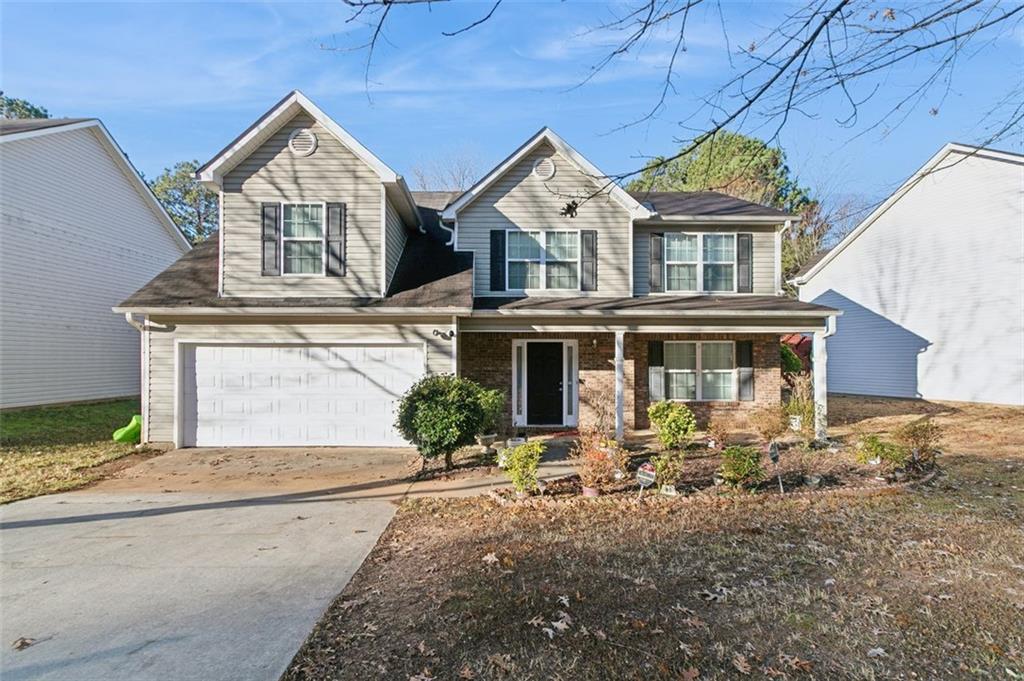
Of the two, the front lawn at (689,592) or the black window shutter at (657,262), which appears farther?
the black window shutter at (657,262)

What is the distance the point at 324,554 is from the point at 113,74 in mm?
7883

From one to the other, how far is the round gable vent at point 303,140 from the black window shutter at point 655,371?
28.2ft

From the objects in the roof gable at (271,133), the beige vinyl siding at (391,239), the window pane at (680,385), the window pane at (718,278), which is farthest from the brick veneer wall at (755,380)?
the roof gable at (271,133)

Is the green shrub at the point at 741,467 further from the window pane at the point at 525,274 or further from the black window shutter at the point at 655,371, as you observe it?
the window pane at the point at 525,274

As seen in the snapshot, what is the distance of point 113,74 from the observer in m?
7.65

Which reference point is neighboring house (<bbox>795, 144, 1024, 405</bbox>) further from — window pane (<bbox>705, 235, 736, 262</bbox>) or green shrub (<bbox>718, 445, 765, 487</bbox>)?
green shrub (<bbox>718, 445, 765, 487</bbox>)

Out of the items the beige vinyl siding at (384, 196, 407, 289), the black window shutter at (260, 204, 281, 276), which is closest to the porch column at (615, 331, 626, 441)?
the beige vinyl siding at (384, 196, 407, 289)

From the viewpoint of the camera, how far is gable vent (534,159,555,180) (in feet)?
38.3

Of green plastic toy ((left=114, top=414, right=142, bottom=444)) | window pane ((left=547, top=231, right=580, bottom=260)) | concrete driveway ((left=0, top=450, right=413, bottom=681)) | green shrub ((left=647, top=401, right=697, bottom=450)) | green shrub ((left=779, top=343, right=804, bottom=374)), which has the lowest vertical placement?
concrete driveway ((left=0, top=450, right=413, bottom=681))

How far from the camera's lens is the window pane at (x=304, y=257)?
34.0 ft

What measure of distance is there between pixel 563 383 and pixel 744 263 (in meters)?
5.14

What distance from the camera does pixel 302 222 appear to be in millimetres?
10391

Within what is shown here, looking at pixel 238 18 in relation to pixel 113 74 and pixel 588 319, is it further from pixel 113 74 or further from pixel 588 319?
pixel 588 319

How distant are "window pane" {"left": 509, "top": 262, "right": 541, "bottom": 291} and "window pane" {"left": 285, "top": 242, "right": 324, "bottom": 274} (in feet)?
13.6
